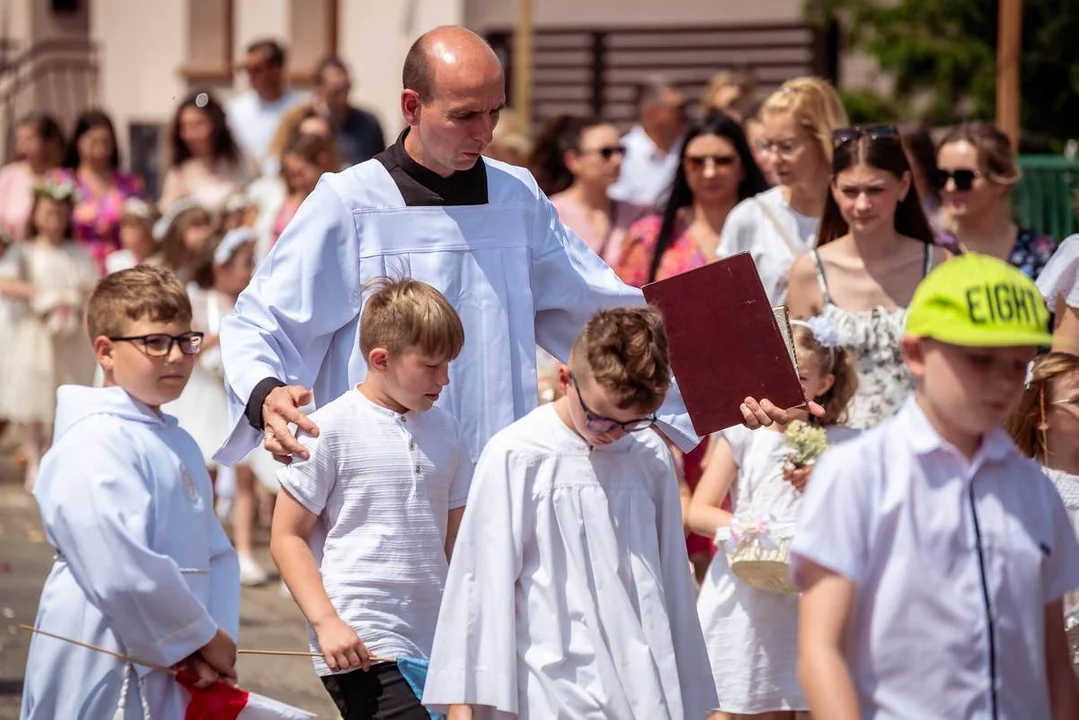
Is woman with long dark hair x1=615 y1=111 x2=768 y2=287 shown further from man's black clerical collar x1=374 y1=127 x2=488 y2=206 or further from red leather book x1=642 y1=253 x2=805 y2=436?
red leather book x1=642 y1=253 x2=805 y2=436

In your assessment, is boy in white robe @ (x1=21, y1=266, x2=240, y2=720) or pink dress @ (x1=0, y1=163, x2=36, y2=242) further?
pink dress @ (x1=0, y1=163, x2=36, y2=242)

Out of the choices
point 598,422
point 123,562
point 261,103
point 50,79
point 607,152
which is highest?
point 50,79

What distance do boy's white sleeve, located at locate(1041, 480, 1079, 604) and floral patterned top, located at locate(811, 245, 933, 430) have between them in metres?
2.65

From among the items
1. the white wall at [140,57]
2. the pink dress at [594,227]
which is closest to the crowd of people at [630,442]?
the pink dress at [594,227]

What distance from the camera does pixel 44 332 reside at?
1262 cm

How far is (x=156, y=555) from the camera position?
15.4 feet

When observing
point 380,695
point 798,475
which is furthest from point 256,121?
point 380,695

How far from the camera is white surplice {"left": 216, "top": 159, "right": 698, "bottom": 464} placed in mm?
4938

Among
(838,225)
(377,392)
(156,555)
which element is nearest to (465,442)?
(377,392)

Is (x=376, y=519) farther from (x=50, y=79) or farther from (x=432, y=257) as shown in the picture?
(x=50, y=79)

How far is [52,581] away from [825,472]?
2.36 m

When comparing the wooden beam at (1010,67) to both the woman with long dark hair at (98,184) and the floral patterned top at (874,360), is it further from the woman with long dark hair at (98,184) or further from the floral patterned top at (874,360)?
the woman with long dark hair at (98,184)

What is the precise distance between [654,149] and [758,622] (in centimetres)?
708

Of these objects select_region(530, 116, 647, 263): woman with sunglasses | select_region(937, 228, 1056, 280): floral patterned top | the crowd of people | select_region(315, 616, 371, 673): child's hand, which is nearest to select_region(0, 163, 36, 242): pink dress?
select_region(530, 116, 647, 263): woman with sunglasses
